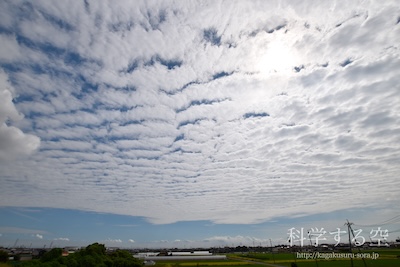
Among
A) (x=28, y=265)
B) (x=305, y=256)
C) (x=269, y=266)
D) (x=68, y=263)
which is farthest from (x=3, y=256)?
(x=305, y=256)

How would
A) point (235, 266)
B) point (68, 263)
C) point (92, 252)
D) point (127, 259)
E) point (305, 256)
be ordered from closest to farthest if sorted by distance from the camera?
point (68, 263)
point (92, 252)
point (127, 259)
point (235, 266)
point (305, 256)

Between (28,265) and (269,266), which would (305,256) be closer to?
(269,266)

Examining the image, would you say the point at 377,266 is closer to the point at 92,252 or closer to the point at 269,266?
the point at 269,266

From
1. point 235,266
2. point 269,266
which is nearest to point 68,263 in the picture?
point 235,266

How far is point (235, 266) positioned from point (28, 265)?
2252 inches

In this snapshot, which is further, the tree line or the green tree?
the green tree

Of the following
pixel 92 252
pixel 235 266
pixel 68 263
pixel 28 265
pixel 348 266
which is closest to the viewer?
pixel 28 265

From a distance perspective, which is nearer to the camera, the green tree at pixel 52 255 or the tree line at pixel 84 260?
the tree line at pixel 84 260

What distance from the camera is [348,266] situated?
69875 millimetres

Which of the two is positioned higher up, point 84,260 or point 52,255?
point 52,255

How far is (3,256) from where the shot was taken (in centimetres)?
6128

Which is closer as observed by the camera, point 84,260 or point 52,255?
point 84,260

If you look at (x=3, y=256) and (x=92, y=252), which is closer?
(x=92, y=252)

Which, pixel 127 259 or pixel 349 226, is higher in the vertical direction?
pixel 349 226
